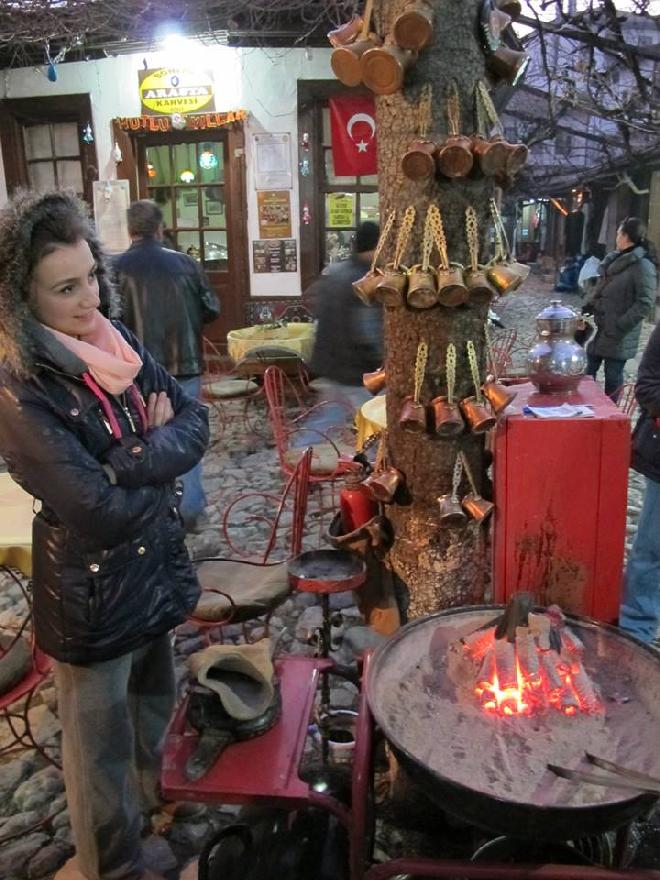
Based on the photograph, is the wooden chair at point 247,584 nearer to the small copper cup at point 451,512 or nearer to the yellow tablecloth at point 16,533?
the yellow tablecloth at point 16,533

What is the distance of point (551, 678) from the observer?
2166mm

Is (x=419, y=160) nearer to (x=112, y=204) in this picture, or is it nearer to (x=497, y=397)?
(x=497, y=397)

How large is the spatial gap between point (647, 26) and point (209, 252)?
888 cm

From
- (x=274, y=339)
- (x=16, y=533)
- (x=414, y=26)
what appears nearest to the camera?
(x=414, y=26)

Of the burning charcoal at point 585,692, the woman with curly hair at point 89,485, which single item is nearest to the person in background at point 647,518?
the burning charcoal at point 585,692

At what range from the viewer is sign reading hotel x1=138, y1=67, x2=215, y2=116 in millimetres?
9688

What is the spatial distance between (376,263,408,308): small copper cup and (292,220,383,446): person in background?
96.9 inches

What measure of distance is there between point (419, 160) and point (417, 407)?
737 millimetres

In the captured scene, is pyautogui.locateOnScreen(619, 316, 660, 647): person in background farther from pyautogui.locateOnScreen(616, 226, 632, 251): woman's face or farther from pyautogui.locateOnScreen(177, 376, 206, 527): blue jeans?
pyautogui.locateOnScreen(616, 226, 632, 251): woman's face

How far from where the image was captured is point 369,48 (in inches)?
84.6

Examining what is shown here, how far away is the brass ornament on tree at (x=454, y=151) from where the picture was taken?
6.81ft

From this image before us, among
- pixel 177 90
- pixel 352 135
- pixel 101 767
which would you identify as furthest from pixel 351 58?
pixel 177 90

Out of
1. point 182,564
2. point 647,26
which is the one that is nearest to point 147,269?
point 182,564

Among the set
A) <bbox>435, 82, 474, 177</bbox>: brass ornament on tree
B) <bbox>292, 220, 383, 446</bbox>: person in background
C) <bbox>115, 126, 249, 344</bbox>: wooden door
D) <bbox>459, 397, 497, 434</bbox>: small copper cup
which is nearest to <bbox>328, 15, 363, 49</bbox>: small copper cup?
<bbox>435, 82, 474, 177</bbox>: brass ornament on tree
